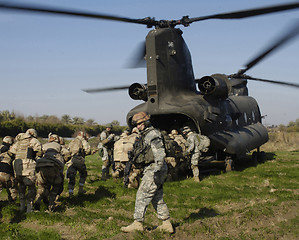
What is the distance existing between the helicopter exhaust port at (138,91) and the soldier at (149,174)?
7035 millimetres

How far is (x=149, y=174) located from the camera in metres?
6.05

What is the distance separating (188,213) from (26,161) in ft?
13.6

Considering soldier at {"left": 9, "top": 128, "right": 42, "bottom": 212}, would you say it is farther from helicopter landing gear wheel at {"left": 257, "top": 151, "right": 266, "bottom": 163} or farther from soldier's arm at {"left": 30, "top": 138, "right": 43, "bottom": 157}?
helicopter landing gear wheel at {"left": 257, "top": 151, "right": 266, "bottom": 163}

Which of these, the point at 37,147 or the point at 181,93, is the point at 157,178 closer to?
the point at 37,147

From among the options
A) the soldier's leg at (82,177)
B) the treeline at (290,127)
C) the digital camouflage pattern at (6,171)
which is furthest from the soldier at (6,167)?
the treeline at (290,127)

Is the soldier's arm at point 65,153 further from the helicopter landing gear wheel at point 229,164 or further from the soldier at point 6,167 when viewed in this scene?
the helicopter landing gear wheel at point 229,164

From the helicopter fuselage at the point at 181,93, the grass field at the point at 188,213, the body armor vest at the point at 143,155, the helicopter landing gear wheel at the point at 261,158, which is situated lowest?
the grass field at the point at 188,213

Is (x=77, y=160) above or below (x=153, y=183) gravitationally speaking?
above

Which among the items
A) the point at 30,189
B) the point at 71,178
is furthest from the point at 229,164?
the point at 30,189

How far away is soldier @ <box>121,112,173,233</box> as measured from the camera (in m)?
5.87

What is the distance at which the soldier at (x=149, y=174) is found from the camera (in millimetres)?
5873

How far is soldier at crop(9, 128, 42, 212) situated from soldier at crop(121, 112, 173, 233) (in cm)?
296

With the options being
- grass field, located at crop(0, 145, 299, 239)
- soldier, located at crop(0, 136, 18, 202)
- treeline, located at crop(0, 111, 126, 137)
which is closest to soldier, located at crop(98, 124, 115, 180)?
grass field, located at crop(0, 145, 299, 239)

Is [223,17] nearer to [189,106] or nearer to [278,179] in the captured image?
[189,106]
